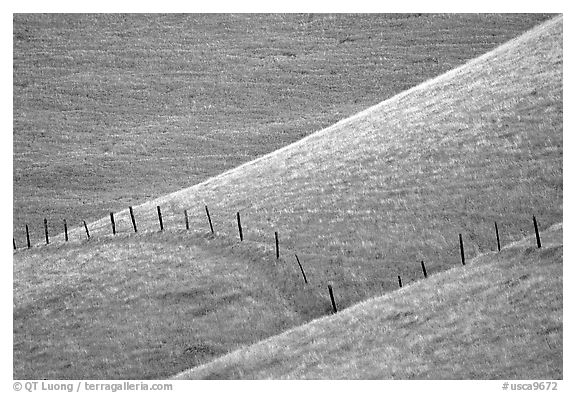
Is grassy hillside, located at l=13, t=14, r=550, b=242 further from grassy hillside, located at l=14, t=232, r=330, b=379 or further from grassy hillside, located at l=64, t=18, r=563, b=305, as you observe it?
grassy hillside, located at l=14, t=232, r=330, b=379

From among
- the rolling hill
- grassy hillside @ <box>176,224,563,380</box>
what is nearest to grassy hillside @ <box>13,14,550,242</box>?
the rolling hill

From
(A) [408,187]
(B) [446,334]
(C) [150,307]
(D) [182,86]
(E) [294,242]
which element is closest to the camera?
(B) [446,334]

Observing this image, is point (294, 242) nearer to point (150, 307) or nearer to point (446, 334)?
point (150, 307)

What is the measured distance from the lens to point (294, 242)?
123ft

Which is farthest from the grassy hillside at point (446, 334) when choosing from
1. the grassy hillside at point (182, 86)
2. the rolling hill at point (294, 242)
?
the grassy hillside at point (182, 86)

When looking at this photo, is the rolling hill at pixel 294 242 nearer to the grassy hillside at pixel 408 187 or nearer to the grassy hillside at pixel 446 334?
the grassy hillside at pixel 408 187

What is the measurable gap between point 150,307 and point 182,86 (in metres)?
58.3

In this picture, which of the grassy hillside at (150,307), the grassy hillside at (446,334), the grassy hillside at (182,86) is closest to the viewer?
the grassy hillside at (446,334)

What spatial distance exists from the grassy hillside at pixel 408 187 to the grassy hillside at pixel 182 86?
781 inches

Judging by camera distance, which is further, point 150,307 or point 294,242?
point 294,242

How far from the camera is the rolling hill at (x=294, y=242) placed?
31953 mm

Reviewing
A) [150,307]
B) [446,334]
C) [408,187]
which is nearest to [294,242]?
[408,187]

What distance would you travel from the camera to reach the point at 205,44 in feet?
326

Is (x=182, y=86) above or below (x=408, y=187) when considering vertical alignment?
above
